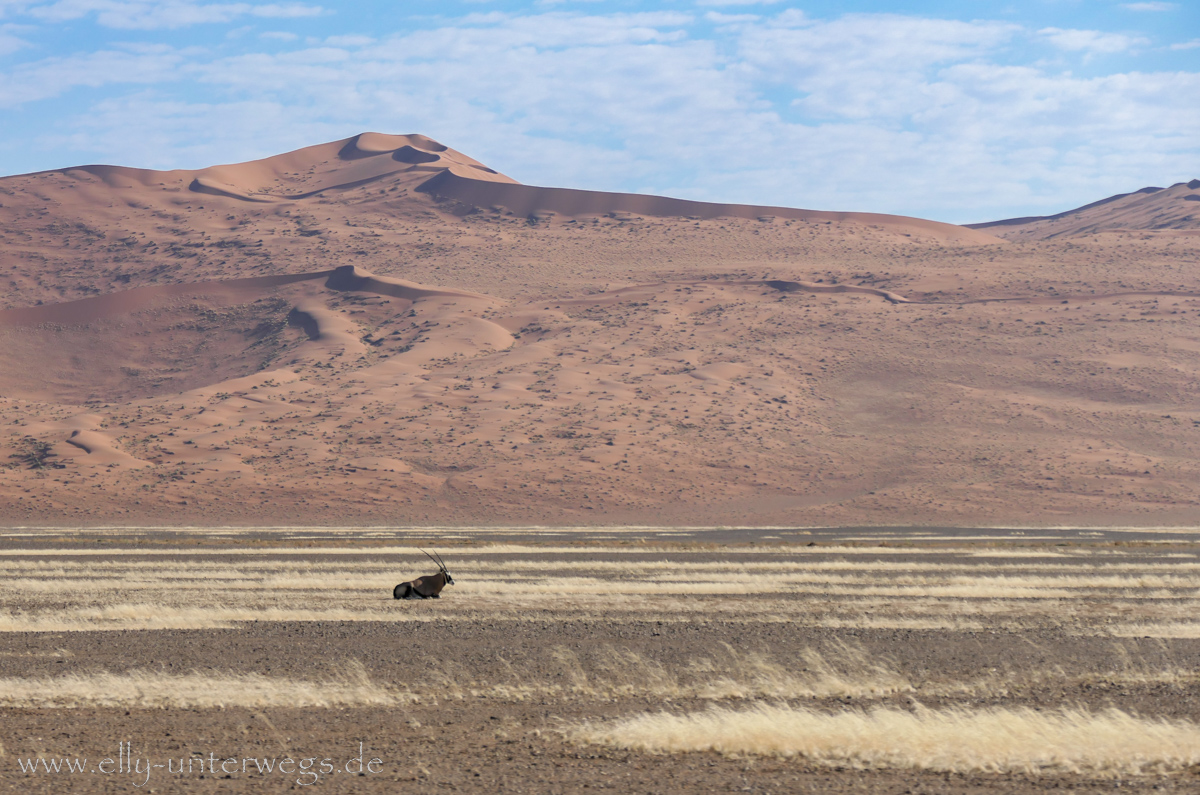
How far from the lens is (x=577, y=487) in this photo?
69625 mm

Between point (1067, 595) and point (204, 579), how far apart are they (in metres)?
20.5

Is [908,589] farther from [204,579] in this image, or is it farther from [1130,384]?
[1130,384]

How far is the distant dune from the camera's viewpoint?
68.9 meters

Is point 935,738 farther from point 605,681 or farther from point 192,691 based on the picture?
point 192,691

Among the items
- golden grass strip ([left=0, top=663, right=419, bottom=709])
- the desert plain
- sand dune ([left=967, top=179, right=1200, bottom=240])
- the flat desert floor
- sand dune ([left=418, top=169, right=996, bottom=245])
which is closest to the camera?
A: the flat desert floor

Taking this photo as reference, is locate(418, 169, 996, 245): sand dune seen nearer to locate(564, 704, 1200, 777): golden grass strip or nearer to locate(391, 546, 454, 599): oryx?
locate(391, 546, 454, 599): oryx

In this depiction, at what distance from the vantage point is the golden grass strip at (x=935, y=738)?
956 cm

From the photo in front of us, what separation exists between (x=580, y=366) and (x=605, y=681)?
7399cm

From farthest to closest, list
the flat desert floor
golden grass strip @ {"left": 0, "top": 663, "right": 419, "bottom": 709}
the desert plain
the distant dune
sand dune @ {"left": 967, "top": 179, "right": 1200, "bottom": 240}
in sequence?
1. sand dune @ {"left": 967, "top": 179, "right": 1200, "bottom": 240}
2. the distant dune
3. golden grass strip @ {"left": 0, "top": 663, "right": 419, "bottom": 709}
4. the desert plain
5. the flat desert floor

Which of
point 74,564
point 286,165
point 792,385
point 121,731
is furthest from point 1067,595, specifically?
point 286,165

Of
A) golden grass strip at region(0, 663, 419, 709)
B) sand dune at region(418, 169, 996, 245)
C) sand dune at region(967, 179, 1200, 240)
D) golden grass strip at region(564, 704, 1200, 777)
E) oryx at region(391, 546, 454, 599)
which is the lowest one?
oryx at region(391, 546, 454, 599)

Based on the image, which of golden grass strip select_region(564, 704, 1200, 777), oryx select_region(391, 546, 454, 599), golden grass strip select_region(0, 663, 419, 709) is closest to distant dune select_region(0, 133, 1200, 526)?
oryx select_region(391, 546, 454, 599)

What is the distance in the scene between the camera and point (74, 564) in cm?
3419

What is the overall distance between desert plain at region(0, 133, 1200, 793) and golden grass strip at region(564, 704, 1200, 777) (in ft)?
0.21
